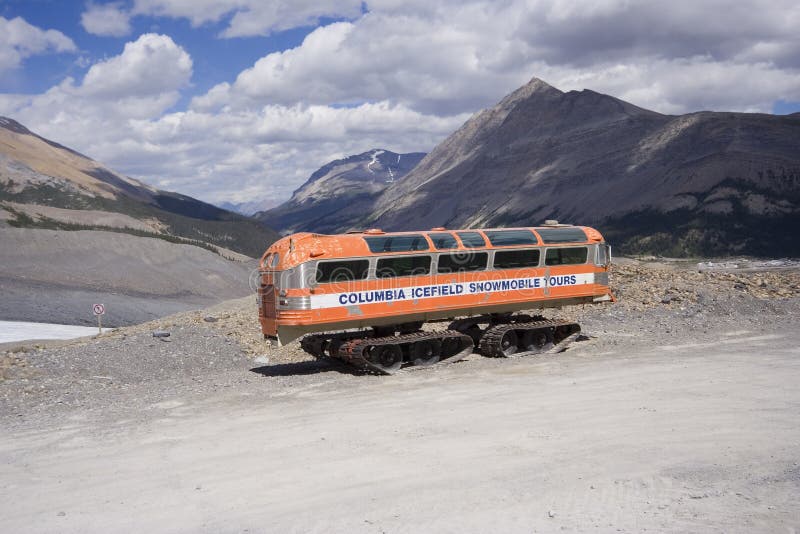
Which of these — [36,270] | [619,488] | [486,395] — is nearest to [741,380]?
[486,395]

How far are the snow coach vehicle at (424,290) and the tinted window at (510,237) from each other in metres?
0.03

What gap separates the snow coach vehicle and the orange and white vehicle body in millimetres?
27

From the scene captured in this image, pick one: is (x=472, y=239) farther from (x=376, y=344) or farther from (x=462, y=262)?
(x=376, y=344)

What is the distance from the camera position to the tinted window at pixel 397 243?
1728 centimetres

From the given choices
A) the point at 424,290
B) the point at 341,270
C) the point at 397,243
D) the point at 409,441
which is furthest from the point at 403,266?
the point at 409,441

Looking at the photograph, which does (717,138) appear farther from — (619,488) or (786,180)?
(619,488)

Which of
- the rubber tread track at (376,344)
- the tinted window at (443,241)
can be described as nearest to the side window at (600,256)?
the tinted window at (443,241)

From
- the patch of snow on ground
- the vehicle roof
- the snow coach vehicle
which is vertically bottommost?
the patch of snow on ground

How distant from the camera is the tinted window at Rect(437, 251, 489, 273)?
18062mm

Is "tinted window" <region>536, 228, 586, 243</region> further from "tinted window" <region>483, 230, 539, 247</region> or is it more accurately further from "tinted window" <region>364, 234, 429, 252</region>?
"tinted window" <region>364, 234, 429, 252</region>

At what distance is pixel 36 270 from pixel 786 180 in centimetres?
9994

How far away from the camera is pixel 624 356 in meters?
17.7

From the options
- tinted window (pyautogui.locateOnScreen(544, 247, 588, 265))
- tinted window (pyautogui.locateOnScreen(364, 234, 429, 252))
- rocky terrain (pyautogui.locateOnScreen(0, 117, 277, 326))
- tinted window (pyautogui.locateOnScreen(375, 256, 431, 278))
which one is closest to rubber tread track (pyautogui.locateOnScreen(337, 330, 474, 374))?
tinted window (pyautogui.locateOnScreen(375, 256, 431, 278))

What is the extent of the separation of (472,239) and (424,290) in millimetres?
2110
